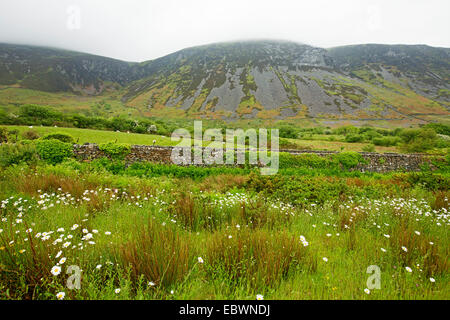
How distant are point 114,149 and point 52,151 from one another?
3126mm

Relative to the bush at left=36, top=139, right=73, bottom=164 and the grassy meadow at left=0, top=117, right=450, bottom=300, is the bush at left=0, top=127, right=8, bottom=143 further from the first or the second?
the grassy meadow at left=0, top=117, right=450, bottom=300

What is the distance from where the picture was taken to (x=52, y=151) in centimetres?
1155

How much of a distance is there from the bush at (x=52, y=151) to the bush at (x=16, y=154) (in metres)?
0.98

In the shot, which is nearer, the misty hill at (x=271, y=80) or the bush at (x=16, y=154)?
the bush at (x=16, y=154)

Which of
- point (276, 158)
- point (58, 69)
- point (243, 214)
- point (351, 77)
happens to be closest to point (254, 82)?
point (351, 77)

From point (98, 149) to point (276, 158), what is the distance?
12.3 meters

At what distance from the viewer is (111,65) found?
18688 centimetres

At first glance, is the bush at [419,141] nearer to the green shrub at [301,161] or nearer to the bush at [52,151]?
the green shrub at [301,161]

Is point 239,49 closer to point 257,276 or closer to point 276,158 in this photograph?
point 276,158

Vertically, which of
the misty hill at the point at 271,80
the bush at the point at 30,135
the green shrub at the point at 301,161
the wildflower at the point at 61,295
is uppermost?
the misty hill at the point at 271,80

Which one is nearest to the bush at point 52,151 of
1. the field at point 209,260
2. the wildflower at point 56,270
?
the field at point 209,260

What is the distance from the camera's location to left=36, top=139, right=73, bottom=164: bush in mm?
11281

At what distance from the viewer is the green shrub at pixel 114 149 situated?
508 inches
